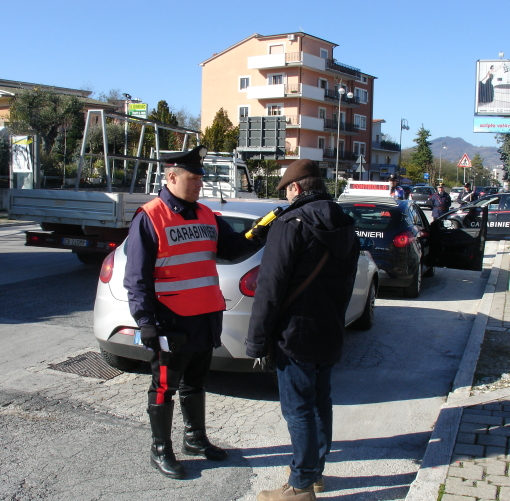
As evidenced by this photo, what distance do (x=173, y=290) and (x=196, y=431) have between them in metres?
0.95

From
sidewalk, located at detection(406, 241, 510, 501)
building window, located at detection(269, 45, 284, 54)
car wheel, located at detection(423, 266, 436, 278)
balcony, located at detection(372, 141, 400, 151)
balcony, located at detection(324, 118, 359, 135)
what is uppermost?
building window, located at detection(269, 45, 284, 54)

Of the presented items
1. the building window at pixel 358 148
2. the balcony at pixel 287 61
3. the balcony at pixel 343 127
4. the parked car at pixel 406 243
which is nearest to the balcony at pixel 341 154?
the building window at pixel 358 148

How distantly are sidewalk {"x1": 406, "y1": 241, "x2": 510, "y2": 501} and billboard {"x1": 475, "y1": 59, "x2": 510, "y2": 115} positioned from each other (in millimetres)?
21611

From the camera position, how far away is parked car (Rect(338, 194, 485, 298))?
29.2ft

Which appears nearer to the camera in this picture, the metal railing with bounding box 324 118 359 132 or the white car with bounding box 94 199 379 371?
the white car with bounding box 94 199 379 371

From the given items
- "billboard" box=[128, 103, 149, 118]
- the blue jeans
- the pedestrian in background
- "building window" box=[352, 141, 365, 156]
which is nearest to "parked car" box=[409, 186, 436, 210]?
"billboard" box=[128, 103, 149, 118]

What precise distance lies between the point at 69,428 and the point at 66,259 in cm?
852

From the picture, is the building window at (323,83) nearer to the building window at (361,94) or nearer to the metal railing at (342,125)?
the metal railing at (342,125)

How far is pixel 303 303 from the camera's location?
9.86ft

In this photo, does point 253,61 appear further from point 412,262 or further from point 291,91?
point 412,262

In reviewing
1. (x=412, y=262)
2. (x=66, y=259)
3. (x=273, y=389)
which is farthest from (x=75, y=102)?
(x=273, y=389)

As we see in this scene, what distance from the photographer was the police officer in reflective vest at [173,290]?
10.8 ft

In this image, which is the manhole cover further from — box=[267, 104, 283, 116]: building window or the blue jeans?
box=[267, 104, 283, 116]: building window

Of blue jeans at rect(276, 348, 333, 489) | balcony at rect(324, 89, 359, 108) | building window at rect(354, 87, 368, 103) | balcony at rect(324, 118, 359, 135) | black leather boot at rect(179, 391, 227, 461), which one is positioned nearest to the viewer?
blue jeans at rect(276, 348, 333, 489)
